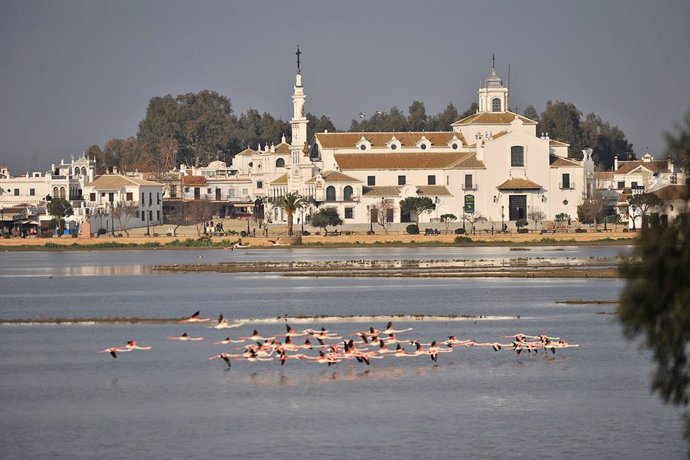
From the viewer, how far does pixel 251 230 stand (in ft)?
418

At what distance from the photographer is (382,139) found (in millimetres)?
141875

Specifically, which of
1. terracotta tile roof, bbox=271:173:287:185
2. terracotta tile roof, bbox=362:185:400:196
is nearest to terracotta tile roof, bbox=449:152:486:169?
terracotta tile roof, bbox=362:185:400:196

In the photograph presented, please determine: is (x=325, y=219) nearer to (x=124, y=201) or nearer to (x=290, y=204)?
(x=290, y=204)

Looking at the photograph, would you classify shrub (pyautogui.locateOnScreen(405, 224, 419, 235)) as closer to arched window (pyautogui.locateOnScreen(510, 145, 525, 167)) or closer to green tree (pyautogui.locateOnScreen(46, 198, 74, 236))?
arched window (pyautogui.locateOnScreen(510, 145, 525, 167))

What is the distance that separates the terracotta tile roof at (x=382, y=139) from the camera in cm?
14088

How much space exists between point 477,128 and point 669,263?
11944 cm

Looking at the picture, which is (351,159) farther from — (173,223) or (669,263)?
(669,263)

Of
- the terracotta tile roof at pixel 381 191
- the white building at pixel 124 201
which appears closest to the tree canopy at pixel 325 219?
the terracotta tile roof at pixel 381 191

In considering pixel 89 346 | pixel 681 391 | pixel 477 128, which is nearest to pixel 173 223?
pixel 477 128

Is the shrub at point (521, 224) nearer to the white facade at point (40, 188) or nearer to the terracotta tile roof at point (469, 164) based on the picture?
the terracotta tile roof at point (469, 164)

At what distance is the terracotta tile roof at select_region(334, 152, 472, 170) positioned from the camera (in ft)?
443

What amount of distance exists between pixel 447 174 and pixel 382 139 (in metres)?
11.2

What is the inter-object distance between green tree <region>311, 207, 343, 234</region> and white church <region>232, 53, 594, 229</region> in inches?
158

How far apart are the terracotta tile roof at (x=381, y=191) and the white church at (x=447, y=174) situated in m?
0.09
